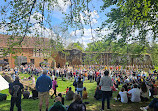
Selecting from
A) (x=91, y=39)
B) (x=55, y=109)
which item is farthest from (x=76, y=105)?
(x=91, y=39)

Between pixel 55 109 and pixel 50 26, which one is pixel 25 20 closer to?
pixel 50 26

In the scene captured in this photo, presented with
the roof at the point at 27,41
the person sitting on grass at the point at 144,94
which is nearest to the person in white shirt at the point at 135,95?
the person sitting on grass at the point at 144,94

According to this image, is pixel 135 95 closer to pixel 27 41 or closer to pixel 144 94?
pixel 144 94

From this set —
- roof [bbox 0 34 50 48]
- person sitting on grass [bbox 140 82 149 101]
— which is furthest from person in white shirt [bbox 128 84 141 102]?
roof [bbox 0 34 50 48]

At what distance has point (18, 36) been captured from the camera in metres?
4.86

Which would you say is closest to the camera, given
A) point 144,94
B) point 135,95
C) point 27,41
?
point 27,41

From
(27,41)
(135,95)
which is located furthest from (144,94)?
(27,41)

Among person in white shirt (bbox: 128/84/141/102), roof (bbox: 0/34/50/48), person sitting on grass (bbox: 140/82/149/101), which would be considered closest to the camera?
roof (bbox: 0/34/50/48)

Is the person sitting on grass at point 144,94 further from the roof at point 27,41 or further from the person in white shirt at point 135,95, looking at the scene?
the roof at point 27,41

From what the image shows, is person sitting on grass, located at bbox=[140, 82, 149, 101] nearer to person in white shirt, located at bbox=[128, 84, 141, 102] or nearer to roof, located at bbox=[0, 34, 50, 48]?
person in white shirt, located at bbox=[128, 84, 141, 102]

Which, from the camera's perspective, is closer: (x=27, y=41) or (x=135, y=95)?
(x=27, y=41)

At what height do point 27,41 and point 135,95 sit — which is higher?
point 27,41

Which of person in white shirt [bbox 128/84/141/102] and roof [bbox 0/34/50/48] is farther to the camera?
person in white shirt [bbox 128/84/141/102]

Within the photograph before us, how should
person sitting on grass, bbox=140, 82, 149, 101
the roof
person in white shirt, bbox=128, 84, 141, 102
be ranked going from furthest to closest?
person sitting on grass, bbox=140, 82, 149, 101
person in white shirt, bbox=128, 84, 141, 102
the roof
